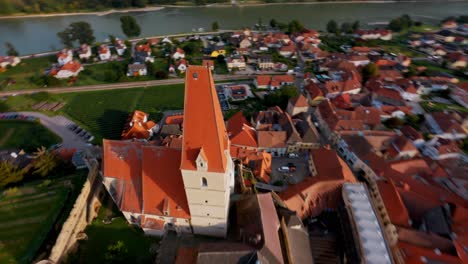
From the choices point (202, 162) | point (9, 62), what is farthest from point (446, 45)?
point (9, 62)

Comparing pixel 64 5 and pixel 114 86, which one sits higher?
pixel 64 5

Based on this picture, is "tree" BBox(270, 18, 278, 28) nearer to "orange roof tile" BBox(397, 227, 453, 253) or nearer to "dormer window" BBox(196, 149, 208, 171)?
"orange roof tile" BBox(397, 227, 453, 253)

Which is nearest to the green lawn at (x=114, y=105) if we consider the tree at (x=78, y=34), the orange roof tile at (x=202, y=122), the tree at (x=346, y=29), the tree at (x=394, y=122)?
the orange roof tile at (x=202, y=122)

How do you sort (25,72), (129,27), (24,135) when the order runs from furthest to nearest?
(129,27)
(25,72)
(24,135)

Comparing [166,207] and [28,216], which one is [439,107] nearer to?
[166,207]

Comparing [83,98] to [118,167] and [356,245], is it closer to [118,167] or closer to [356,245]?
[118,167]

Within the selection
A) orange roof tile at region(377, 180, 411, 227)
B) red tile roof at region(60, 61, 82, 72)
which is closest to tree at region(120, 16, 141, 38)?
red tile roof at region(60, 61, 82, 72)

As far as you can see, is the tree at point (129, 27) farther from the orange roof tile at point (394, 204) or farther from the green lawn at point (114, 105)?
the orange roof tile at point (394, 204)
